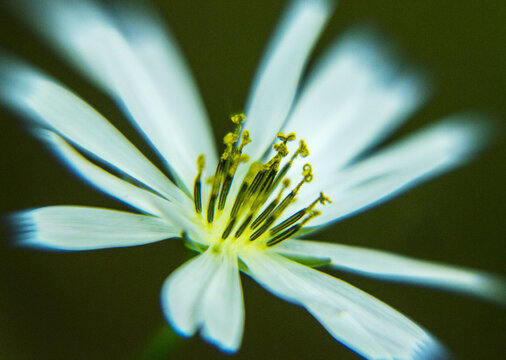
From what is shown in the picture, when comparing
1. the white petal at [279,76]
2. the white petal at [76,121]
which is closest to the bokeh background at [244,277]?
the white petal at [279,76]

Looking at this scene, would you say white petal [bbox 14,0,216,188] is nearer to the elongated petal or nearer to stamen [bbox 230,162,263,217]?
stamen [bbox 230,162,263,217]

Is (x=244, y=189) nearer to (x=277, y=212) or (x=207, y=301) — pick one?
(x=277, y=212)

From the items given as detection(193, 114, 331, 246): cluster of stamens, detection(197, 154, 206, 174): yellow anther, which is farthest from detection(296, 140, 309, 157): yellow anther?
detection(197, 154, 206, 174): yellow anther

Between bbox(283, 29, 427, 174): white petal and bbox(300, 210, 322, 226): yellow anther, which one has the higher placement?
bbox(283, 29, 427, 174): white petal

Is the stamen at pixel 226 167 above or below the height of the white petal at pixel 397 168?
above

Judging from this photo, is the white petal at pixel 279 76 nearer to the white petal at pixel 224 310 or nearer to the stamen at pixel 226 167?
the stamen at pixel 226 167
